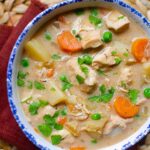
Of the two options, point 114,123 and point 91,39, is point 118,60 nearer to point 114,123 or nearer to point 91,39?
point 91,39

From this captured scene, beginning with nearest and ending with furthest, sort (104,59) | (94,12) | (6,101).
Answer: (104,59)
(94,12)
(6,101)

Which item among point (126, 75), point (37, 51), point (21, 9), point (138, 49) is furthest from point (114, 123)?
point (21, 9)

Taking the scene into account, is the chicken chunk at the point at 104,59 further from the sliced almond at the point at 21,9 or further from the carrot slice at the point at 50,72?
the sliced almond at the point at 21,9

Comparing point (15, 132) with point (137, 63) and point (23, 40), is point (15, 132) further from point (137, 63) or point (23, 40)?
point (137, 63)

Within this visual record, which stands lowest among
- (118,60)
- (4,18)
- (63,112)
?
(63,112)

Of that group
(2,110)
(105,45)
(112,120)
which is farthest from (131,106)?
(2,110)

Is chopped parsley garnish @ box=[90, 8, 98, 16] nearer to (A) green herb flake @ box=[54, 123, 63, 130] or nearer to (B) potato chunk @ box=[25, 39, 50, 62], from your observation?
(B) potato chunk @ box=[25, 39, 50, 62]

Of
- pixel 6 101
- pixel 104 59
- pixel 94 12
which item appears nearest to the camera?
pixel 104 59

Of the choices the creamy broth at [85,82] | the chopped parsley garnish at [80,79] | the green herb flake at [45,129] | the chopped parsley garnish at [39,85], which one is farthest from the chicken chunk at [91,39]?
the green herb flake at [45,129]
